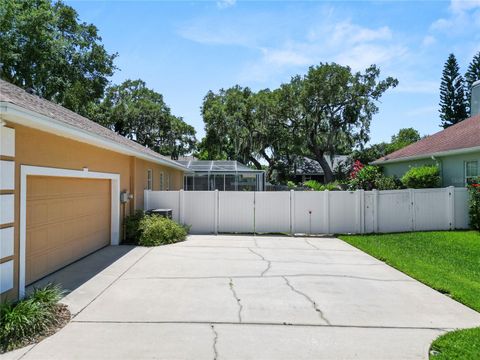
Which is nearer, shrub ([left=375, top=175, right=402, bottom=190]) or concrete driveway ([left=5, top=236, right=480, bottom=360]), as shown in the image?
concrete driveway ([left=5, top=236, right=480, bottom=360])

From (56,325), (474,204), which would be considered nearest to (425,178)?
(474,204)

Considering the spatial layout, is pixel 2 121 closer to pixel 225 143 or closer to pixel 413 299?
pixel 413 299

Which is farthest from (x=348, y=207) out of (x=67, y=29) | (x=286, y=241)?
(x=67, y=29)

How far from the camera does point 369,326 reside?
5109 mm

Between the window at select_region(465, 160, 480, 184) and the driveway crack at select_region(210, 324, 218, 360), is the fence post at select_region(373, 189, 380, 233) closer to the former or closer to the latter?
the window at select_region(465, 160, 480, 184)

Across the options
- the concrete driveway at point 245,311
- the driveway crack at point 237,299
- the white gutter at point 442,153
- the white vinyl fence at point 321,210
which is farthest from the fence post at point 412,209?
the driveway crack at point 237,299

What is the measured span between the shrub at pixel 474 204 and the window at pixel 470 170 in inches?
41.3

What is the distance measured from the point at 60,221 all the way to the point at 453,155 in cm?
1536

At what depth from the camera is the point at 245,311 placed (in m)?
5.64

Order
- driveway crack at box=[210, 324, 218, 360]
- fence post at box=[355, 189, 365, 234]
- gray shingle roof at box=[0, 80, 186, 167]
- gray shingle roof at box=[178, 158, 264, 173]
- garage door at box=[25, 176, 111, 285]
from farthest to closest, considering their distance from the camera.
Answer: gray shingle roof at box=[178, 158, 264, 173] < fence post at box=[355, 189, 365, 234] < garage door at box=[25, 176, 111, 285] < gray shingle roof at box=[0, 80, 186, 167] < driveway crack at box=[210, 324, 218, 360]

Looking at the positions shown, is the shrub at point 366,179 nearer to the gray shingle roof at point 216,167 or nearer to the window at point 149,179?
the gray shingle roof at point 216,167

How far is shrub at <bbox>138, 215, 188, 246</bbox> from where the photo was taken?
11789 millimetres

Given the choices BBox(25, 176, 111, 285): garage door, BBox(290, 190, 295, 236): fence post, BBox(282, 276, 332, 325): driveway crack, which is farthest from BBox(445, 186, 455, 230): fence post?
BBox(25, 176, 111, 285): garage door

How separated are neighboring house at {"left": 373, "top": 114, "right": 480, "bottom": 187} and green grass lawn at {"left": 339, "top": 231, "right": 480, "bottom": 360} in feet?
11.0
